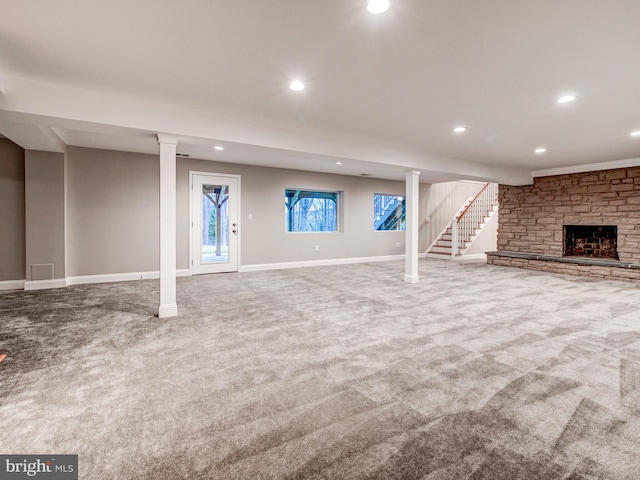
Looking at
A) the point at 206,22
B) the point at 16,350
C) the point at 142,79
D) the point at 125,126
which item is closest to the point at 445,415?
the point at 206,22

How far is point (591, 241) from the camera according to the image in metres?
7.89

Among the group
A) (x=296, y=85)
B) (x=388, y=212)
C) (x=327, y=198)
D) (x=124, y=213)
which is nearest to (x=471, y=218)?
(x=388, y=212)

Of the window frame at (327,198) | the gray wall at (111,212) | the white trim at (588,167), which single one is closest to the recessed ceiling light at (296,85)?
the gray wall at (111,212)

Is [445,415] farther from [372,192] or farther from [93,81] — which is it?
[372,192]

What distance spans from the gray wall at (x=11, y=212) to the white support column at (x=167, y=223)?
3.40 metres

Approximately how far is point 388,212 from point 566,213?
449 cm

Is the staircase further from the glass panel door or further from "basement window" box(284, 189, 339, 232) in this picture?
the glass panel door

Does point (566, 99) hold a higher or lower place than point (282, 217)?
higher

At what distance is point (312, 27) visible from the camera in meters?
2.27

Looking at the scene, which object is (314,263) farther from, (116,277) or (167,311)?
(167,311)

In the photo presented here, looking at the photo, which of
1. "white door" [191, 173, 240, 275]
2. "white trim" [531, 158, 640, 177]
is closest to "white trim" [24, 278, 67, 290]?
"white door" [191, 173, 240, 275]

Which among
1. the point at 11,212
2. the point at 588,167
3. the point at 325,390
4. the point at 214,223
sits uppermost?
the point at 588,167

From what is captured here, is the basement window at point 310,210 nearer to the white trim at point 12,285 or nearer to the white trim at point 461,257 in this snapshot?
the white trim at point 461,257

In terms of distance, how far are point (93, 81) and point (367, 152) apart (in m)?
3.73
